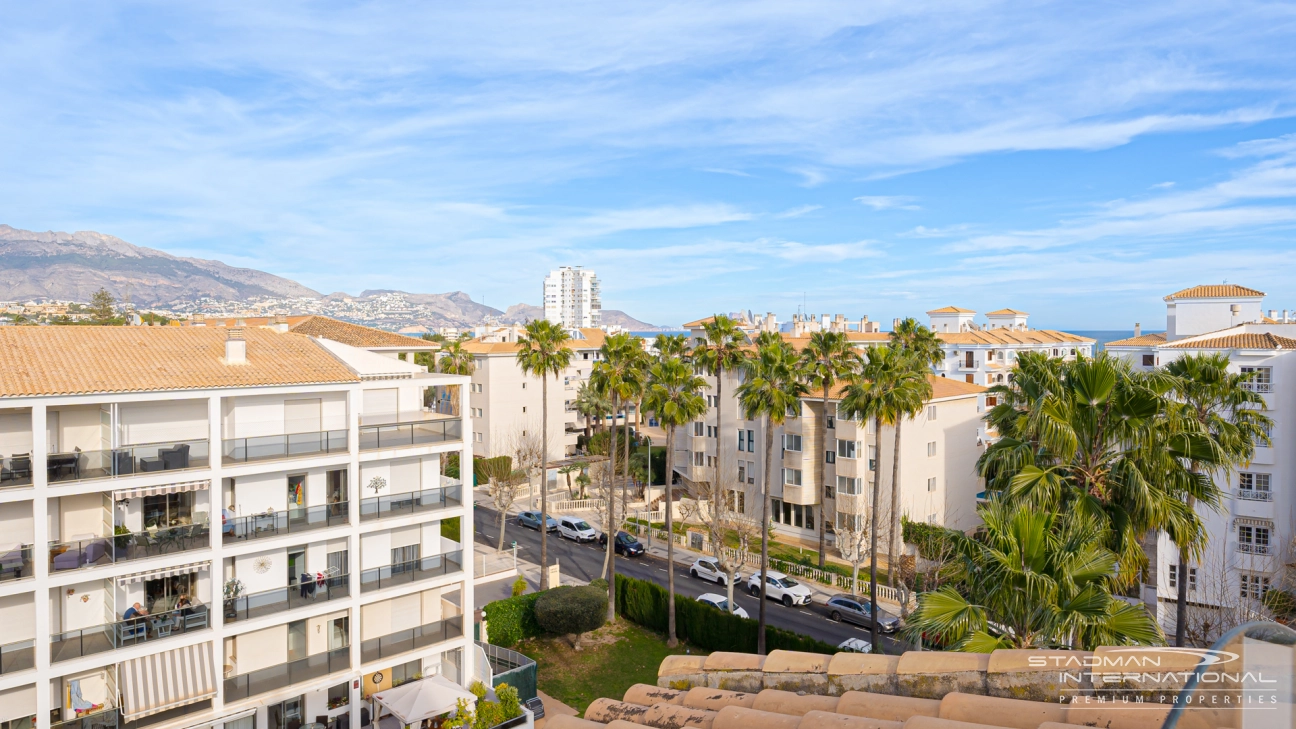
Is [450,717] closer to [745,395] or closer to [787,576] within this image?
[745,395]

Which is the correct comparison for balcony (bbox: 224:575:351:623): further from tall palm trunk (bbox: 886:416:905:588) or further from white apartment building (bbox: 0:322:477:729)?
tall palm trunk (bbox: 886:416:905:588)

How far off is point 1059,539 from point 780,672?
5477mm

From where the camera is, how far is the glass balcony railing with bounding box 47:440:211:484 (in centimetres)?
2006

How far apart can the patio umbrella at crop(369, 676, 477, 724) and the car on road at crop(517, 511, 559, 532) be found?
1165 inches

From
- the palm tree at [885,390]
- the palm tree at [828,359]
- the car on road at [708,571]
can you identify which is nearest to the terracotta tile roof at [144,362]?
the palm tree at [885,390]

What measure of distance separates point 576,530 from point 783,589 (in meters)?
17.6

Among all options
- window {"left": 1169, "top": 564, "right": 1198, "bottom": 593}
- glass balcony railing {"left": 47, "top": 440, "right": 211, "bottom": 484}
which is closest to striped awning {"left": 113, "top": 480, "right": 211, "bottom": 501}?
glass balcony railing {"left": 47, "top": 440, "right": 211, "bottom": 484}

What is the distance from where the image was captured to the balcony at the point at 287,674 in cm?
2253

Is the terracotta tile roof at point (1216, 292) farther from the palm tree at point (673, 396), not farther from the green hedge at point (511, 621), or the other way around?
the green hedge at point (511, 621)

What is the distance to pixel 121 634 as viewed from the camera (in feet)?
67.3

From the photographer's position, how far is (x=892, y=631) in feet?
113

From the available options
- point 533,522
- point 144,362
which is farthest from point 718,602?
point 144,362

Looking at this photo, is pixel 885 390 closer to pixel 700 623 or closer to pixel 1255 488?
pixel 700 623

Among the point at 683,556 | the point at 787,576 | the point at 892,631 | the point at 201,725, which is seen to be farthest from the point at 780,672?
the point at 683,556
